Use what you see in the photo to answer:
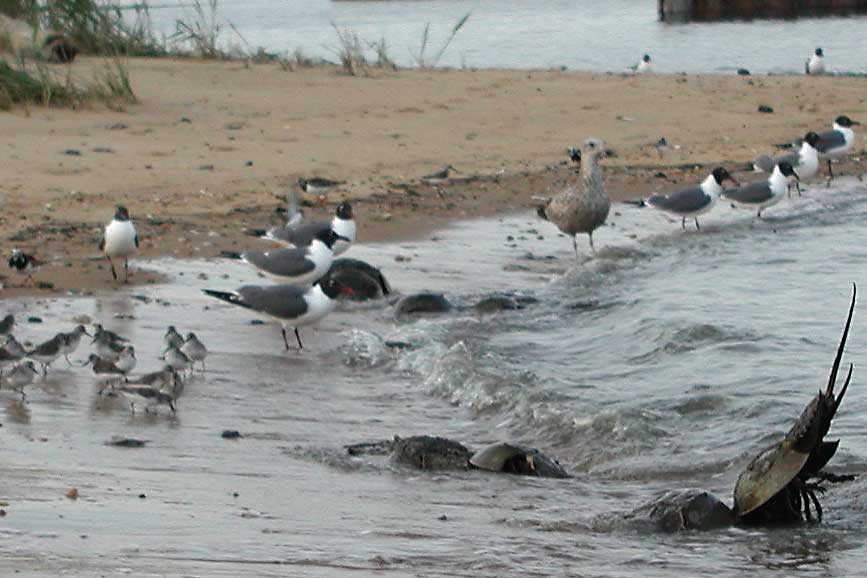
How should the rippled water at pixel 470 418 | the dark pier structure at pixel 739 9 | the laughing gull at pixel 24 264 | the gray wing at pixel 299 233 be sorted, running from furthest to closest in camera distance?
the dark pier structure at pixel 739 9
the gray wing at pixel 299 233
the laughing gull at pixel 24 264
the rippled water at pixel 470 418

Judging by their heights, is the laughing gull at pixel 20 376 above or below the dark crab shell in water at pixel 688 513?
above

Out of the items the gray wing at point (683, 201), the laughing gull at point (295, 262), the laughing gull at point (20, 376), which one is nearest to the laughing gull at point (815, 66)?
the gray wing at point (683, 201)

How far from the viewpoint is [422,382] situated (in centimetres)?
941

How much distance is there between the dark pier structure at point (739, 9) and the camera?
1496 inches

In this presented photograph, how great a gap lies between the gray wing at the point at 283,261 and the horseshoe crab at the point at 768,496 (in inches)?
199

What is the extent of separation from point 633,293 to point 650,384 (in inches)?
103

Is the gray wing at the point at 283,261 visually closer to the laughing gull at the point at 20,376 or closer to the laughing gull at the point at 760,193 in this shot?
the laughing gull at the point at 20,376

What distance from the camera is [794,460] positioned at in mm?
6211

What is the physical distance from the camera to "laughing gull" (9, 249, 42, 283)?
413 inches

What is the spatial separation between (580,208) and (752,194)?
2214 millimetres

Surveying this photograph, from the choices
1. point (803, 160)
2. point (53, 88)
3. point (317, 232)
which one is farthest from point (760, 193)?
point (53, 88)

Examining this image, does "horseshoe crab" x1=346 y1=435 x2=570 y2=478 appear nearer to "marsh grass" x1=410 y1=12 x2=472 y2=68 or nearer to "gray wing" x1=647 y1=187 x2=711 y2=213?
"gray wing" x1=647 y1=187 x2=711 y2=213

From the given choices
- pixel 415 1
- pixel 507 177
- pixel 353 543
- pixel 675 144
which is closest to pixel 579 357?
pixel 353 543

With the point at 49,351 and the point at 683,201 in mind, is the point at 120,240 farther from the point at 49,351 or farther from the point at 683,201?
the point at 683,201
